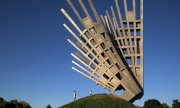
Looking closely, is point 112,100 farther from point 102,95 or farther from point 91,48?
point 91,48

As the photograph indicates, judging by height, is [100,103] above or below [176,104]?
below

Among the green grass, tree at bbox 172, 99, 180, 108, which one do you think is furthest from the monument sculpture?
tree at bbox 172, 99, 180, 108

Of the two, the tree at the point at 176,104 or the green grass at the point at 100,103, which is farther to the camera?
the tree at the point at 176,104

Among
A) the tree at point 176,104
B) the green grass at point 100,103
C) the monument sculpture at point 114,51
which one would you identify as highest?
the tree at point 176,104

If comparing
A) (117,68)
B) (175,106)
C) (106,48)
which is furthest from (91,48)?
(175,106)

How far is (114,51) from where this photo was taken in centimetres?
2250

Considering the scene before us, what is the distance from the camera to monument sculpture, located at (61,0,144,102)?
22.3 m

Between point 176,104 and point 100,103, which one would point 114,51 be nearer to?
point 100,103

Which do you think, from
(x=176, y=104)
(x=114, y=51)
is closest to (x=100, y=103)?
Result: (x=114, y=51)

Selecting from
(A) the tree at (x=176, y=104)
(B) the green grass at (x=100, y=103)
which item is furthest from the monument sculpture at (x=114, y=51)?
(A) the tree at (x=176, y=104)

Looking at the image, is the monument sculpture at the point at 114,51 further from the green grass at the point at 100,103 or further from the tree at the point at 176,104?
the tree at the point at 176,104

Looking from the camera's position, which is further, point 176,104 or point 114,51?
point 176,104

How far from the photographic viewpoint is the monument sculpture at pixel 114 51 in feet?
73.3

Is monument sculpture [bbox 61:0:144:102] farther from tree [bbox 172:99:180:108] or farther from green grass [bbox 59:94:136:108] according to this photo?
tree [bbox 172:99:180:108]
